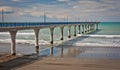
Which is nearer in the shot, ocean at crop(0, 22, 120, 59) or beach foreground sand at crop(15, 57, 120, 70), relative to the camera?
beach foreground sand at crop(15, 57, 120, 70)

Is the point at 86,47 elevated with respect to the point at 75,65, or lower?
elevated

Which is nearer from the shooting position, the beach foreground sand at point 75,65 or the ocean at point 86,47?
the beach foreground sand at point 75,65

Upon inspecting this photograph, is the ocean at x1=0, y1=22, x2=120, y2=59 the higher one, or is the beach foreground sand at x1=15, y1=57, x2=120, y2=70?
the ocean at x1=0, y1=22, x2=120, y2=59

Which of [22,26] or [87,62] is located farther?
[22,26]

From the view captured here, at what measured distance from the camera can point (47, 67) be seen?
1897 cm

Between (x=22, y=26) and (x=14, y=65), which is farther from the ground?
(x=22, y=26)

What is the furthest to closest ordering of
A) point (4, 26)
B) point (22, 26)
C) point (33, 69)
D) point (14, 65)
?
point (22, 26) → point (4, 26) → point (14, 65) → point (33, 69)

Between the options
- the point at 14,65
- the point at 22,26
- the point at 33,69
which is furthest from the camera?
the point at 22,26

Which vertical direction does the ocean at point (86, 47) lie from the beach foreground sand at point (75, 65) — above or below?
above

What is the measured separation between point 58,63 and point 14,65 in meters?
3.42

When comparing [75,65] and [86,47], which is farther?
[86,47]

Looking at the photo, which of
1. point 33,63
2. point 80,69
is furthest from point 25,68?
point 80,69

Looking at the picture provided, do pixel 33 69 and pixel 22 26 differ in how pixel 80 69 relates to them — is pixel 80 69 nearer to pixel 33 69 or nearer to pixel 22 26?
pixel 33 69

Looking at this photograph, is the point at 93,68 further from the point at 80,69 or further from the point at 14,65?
the point at 14,65
